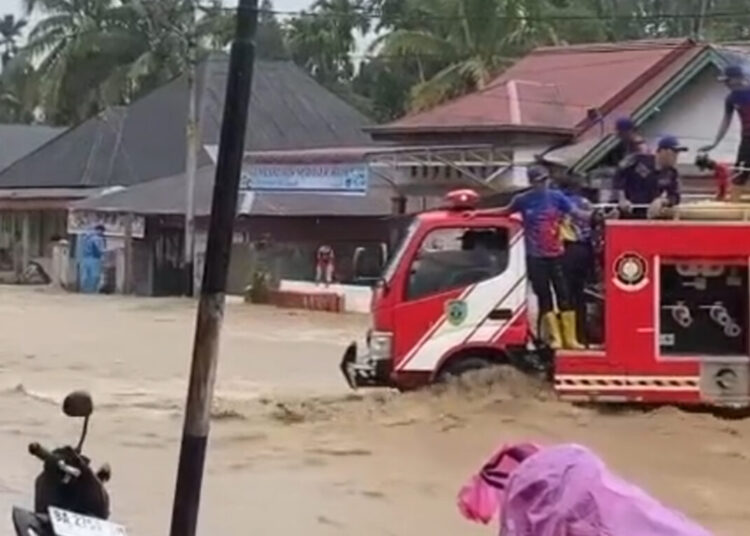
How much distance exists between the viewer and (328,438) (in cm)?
1619

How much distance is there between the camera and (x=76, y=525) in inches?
192

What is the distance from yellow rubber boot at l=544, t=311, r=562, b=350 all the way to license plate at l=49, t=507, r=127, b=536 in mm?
11548

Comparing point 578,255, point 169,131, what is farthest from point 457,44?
point 578,255

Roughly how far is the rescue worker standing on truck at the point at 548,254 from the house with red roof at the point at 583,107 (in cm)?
1323

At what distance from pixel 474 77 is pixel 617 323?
27435 mm

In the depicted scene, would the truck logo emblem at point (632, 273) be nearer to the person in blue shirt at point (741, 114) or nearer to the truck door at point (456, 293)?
the truck door at point (456, 293)

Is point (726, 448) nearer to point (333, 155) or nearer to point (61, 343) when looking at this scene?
point (61, 343)

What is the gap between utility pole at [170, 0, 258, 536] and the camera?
5.87 meters

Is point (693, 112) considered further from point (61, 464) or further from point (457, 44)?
point (61, 464)

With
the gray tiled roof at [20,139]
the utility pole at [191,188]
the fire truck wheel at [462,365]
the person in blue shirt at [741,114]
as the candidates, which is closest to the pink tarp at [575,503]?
the fire truck wheel at [462,365]

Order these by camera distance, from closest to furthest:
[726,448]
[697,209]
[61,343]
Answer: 1. [726,448]
2. [697,209]
3. [61,343]

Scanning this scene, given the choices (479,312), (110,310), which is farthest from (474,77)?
(479,312)

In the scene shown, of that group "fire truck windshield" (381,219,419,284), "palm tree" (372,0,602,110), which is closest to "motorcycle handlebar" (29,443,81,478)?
"fire truck windshield" (381,219,419,284)

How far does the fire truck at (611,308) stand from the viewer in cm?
1588
